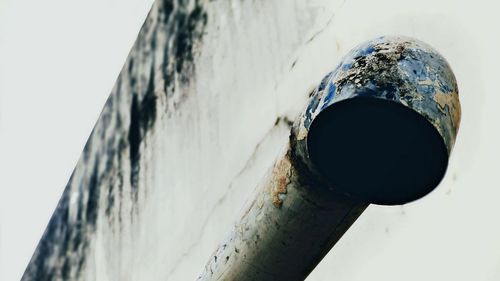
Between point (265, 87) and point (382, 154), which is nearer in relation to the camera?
point (382, 154)

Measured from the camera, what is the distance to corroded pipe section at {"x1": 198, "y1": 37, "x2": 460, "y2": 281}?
2.14ft

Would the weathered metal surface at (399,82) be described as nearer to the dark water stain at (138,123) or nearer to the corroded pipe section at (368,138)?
the corroded pipe section at (368,138)

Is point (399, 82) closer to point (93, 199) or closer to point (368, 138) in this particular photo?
point (368, 138)

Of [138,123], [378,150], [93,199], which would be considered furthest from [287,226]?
[93,199]

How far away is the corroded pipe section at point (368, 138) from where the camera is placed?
0.65 meters

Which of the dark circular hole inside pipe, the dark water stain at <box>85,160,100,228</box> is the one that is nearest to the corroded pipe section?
the dark circular hole inside pipe

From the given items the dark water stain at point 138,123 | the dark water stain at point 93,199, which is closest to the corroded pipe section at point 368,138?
the dark water stain at point 138,123

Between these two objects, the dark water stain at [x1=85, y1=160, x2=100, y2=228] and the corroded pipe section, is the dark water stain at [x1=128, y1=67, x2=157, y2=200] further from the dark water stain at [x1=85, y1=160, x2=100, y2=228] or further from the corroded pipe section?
the corroded pipe section

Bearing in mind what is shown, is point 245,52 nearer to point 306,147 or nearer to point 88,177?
point 88,177

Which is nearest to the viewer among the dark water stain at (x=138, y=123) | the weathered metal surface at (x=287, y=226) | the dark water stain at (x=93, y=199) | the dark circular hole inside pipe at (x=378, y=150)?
the dark circular hole inside pipe at (x=378, y=150)

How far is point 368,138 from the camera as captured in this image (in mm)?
664

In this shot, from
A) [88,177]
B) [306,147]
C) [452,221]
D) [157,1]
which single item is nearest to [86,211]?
[88,177]

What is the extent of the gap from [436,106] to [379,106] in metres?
0.05

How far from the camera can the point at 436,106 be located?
0.66 m
